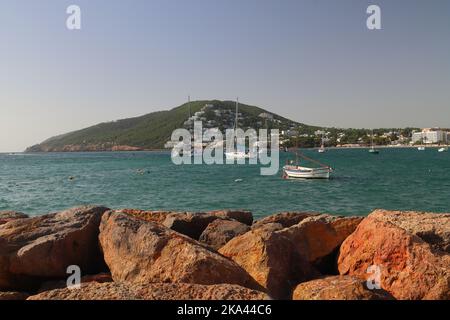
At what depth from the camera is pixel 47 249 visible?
6.80 meters

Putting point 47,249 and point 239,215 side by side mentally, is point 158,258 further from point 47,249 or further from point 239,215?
point 239,215

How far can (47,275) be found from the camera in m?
6.76

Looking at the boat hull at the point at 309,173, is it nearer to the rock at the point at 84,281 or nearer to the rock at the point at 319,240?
the rock at the point at 319,240

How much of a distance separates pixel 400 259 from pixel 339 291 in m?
1.53

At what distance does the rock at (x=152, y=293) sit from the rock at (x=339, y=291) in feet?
3.26

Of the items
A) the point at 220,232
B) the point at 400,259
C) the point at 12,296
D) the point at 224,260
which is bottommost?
the point at 12,296

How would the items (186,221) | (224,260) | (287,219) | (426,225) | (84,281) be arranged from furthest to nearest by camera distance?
(287,219), (186,221), (426,225), (84,281), (224,260)

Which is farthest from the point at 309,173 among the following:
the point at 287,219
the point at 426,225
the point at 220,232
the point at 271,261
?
the point at 271,261

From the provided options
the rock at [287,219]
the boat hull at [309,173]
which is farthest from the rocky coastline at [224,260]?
the boat hull at [309,173]

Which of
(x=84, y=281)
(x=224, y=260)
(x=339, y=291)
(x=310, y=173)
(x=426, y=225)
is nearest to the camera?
(x=339, y=291)

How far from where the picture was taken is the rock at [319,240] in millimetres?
7422

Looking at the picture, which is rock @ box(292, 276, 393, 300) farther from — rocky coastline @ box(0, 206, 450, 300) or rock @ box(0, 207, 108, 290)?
rock @ box(0, 207, 108, 290)

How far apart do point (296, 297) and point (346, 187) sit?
3480cm
